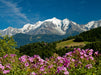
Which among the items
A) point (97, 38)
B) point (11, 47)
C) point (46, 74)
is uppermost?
point (97, 38)

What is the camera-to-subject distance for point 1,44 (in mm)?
15734

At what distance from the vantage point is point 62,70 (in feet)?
14.7

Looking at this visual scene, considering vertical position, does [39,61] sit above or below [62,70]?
above

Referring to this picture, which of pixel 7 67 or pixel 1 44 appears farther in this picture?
pixel 1 44

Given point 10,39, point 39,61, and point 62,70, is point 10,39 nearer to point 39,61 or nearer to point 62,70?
point 39,61

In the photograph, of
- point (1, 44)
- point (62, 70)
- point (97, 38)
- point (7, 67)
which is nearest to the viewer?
point (62, 70)

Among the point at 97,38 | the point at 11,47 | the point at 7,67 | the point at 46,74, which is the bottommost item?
the point at 46,74

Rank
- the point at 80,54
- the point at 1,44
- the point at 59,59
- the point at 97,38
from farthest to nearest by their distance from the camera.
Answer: the point at 97,38 < the point at 1,44 < the point at 80,54 < the point at 59,59

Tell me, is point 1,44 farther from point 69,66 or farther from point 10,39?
point 69,66

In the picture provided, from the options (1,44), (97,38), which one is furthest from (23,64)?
(97,38)

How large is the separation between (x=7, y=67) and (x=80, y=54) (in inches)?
129

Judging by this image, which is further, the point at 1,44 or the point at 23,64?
the point at 1,44

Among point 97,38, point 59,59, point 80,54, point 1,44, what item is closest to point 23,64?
point 59,59

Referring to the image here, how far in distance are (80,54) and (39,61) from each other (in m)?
1.97
